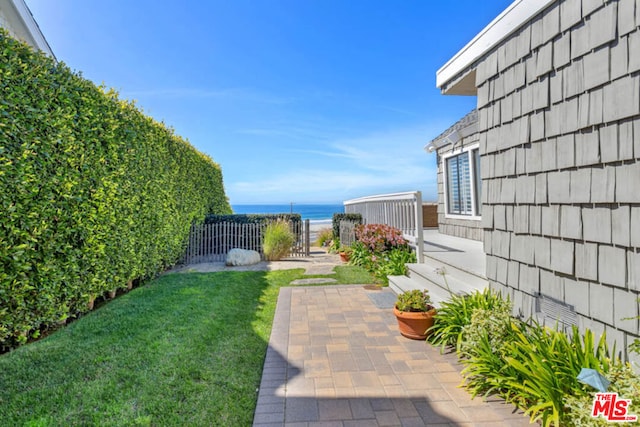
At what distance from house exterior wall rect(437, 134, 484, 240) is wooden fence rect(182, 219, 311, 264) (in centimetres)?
404

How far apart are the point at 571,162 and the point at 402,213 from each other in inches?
162

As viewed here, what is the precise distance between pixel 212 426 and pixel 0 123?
3198 millimetres

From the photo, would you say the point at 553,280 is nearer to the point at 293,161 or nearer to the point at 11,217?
the point at 11,217

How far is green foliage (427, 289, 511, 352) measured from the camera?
118 inches

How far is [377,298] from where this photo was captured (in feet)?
16.2

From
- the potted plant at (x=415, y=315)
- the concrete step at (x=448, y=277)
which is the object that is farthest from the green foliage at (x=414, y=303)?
the concrete step at (x=448, y=277)

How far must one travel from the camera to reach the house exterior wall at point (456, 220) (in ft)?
20.9

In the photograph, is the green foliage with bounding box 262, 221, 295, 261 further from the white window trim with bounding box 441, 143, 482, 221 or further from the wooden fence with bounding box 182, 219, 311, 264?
the white window trim with bounding box 441, 143, 482, 221

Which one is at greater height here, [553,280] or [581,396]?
[553,280]

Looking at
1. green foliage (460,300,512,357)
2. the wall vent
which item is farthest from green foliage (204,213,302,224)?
the wall vent

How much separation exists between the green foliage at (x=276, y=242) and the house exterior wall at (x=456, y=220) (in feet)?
14.4

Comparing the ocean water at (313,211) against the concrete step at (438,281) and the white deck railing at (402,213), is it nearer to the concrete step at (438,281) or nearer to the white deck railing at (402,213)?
the white deck railing at (402,213)

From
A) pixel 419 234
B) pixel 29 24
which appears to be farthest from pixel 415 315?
pixel 29 24

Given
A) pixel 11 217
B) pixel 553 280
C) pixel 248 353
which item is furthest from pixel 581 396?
pixel 11 217
